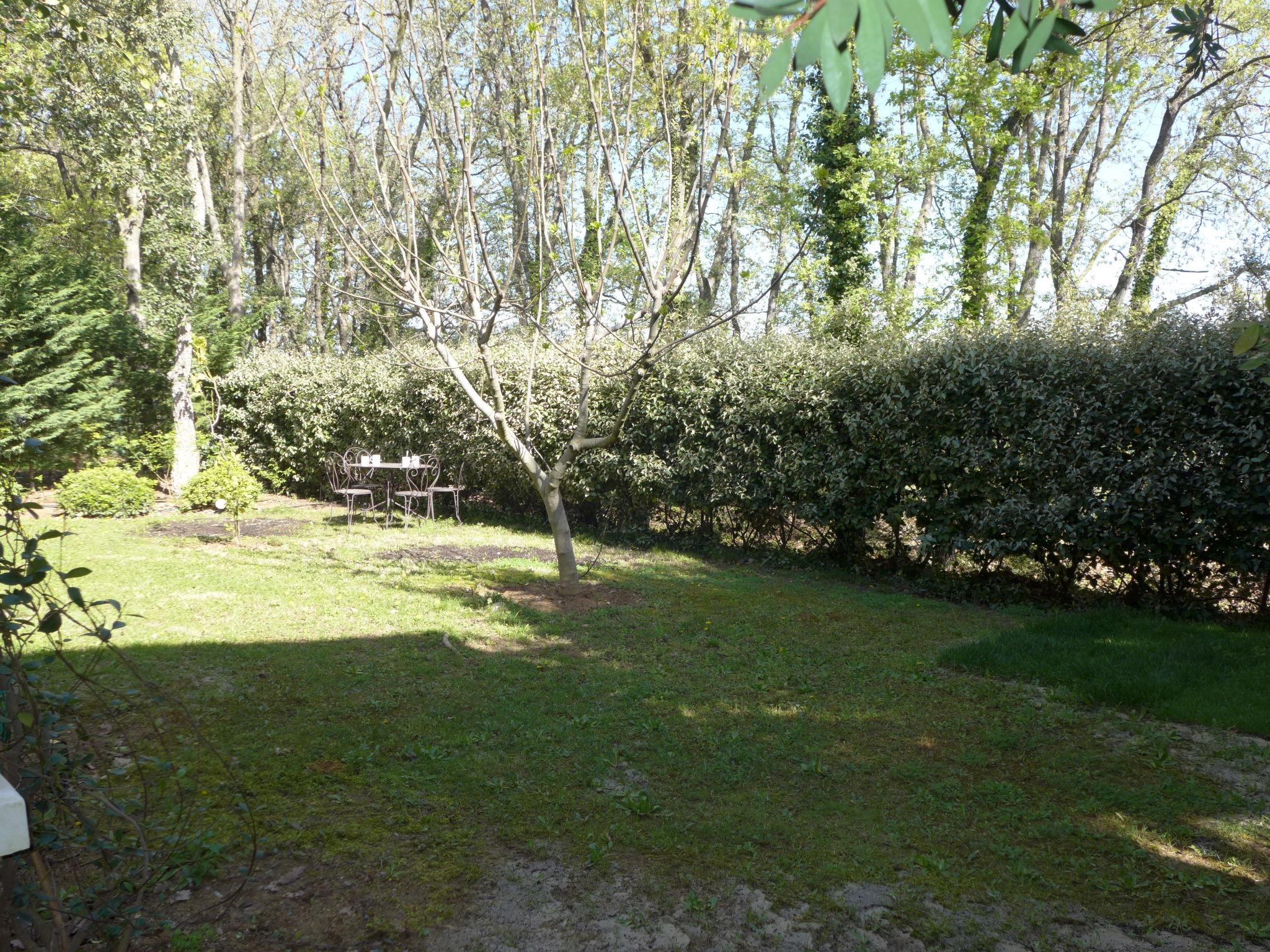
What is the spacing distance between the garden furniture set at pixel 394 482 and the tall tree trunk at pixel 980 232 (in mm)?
11012

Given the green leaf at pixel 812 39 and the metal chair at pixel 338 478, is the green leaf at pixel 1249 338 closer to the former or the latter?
the green leaf at pixel 812 39

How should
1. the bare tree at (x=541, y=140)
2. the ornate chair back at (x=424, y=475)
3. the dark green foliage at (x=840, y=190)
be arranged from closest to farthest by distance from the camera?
the bare tree at (x=541, y=140), the ornate chair back at (x=424, y=475), the dark green foliage at (x=840, y=190)

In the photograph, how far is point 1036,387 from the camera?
22.6 ft

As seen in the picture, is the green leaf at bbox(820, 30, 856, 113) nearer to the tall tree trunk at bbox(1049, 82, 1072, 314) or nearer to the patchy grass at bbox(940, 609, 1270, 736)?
the patchy grass at bbox(940, 609, 1270, 736)

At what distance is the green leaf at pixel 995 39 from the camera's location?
1.70 metres

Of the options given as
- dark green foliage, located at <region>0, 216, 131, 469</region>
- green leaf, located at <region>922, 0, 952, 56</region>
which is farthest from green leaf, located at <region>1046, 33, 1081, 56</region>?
dark green foliage, located at <region>0, 216, 131, 469</region>

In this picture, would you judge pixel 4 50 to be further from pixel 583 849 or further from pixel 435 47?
pixel 583 849

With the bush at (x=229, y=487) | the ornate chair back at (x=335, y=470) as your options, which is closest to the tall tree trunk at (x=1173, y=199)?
the ornate chair back at (x=335, y=470)

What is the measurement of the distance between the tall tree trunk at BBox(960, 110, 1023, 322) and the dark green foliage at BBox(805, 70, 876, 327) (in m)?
2.07

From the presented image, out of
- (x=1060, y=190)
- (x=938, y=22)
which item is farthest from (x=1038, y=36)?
(x=1060, y=190)

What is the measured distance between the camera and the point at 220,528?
34.0 ft

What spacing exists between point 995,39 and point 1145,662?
4.87m

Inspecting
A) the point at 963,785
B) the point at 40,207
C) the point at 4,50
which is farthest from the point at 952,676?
the point at 40,207

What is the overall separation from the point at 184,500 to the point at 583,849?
35.3ft
